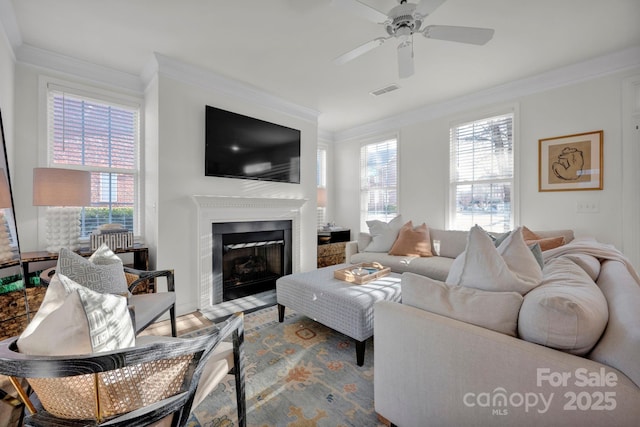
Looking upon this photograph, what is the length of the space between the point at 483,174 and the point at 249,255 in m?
3.24

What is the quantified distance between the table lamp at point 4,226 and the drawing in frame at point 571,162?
482 cm

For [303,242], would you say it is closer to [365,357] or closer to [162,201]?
[162,201]

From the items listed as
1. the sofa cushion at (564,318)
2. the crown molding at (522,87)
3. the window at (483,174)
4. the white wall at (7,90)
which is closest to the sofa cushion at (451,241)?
the window at (483,174)

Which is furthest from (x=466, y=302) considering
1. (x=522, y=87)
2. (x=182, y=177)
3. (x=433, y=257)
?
(x=522, y=87)

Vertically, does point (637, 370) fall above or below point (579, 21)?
below

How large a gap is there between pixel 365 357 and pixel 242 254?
6.91 ft

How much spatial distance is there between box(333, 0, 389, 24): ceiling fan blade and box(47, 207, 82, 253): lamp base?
9.38 ft

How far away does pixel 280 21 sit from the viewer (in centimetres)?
218


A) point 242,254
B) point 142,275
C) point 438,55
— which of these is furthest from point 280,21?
point 242,254

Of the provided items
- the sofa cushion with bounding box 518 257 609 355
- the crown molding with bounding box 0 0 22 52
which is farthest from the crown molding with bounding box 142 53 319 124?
the sofa cushion with bounding box 518 257 609 355

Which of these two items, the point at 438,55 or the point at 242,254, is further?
the point at 242,254

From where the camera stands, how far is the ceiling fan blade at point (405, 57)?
6.73 ft

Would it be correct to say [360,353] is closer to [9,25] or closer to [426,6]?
[426,6]

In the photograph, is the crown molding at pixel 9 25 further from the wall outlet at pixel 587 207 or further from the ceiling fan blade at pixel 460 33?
the wall outlet at pixel 587 207
